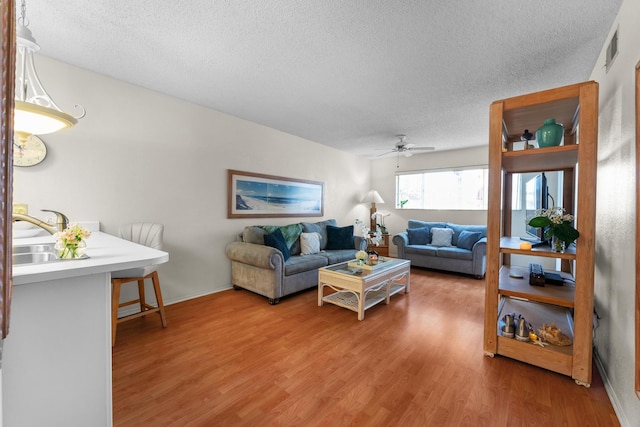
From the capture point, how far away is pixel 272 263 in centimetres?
300

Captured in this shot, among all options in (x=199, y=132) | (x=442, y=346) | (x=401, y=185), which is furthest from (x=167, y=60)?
(x=401, y=185)

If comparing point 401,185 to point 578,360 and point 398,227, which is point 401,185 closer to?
point 398,227

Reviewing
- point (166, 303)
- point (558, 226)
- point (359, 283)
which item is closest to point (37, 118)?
point (166, 303)

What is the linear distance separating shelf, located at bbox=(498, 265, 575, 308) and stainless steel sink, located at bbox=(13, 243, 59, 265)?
112 inches

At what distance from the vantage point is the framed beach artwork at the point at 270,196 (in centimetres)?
369

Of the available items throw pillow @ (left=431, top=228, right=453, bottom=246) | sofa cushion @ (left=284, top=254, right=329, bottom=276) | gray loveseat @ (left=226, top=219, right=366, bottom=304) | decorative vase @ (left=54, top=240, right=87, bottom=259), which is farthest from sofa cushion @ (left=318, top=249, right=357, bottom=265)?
decorative vase @ (left=54, top=240, right=87, bottom=259)

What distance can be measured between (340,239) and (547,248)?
111 inches

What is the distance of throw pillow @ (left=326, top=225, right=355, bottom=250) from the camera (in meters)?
4.45

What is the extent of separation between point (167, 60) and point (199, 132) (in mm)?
1077

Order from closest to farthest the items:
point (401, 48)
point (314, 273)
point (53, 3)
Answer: point (53, 3), point (401, 48), point (314, 273)

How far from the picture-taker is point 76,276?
0.96 meters

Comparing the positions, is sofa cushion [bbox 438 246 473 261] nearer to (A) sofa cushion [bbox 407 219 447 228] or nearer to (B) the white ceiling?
(A) sofa cushion [bbox 407 219 447 228]

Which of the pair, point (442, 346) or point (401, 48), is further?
→ point (442, 346)

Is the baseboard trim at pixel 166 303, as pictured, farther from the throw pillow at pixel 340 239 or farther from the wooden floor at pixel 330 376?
the throw pillow at pixel 340 239
